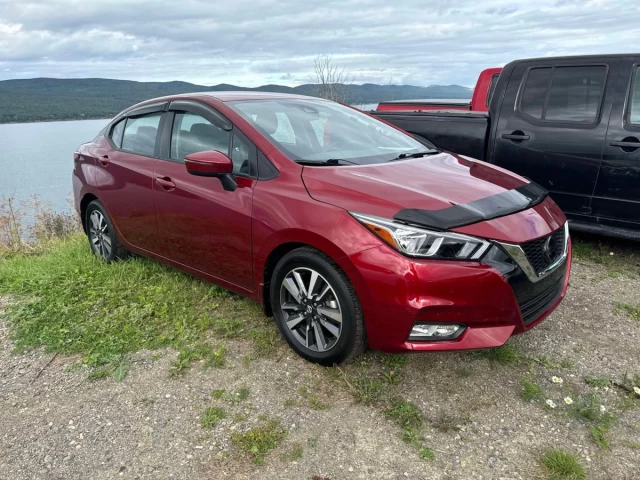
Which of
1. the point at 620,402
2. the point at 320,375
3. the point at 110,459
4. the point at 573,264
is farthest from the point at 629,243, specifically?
the point at 110,459

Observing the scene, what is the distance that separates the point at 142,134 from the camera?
4273 millimetres

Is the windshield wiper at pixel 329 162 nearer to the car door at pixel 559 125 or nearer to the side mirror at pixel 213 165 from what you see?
the side mirror at pixel 213 165

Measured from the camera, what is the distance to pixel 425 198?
2693mm

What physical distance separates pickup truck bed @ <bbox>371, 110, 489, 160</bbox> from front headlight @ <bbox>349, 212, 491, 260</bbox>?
291cm

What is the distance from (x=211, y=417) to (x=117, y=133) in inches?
122

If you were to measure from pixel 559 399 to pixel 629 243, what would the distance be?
332cm

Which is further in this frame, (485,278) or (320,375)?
(320,375)

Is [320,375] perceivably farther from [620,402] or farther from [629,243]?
[629,243]

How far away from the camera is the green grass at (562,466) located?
217cm

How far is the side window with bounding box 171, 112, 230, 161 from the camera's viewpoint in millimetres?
3488

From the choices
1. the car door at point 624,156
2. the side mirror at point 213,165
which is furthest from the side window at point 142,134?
the car door at point 624,156

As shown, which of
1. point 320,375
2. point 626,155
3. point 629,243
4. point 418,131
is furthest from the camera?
point 418,131

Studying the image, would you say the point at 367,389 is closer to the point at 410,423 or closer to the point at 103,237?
the point at 410,423

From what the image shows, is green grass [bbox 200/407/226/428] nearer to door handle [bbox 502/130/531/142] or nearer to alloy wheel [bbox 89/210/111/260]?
alloy wheel [bbox 89/210/111/260]
